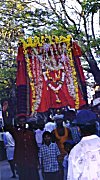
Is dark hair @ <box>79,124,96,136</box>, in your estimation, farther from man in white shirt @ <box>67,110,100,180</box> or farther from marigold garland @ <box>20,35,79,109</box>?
marigold garland @ <box>20,35,79,109</box>

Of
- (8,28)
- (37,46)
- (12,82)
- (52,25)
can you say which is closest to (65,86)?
(37,46)

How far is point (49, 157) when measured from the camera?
823 centimetres

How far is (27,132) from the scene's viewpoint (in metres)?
8.91

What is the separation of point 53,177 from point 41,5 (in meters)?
8.25

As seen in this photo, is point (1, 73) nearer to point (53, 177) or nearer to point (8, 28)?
point (8, 28)

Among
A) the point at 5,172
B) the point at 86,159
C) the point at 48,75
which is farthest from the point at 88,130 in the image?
the point at 5,172

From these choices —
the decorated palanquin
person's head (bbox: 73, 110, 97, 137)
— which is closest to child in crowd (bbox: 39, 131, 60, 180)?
the decorated palanquin

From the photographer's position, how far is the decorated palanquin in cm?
754

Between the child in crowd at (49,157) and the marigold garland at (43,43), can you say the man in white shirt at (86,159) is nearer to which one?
the marigold garland at (43,43)

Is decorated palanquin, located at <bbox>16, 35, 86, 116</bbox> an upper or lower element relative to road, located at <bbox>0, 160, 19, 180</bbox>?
upper

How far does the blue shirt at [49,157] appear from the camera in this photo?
325 inches

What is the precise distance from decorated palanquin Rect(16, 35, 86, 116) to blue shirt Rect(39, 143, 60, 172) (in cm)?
91

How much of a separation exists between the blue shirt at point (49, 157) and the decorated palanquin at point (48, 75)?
35.7 inches

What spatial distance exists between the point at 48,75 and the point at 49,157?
59.3 inches
